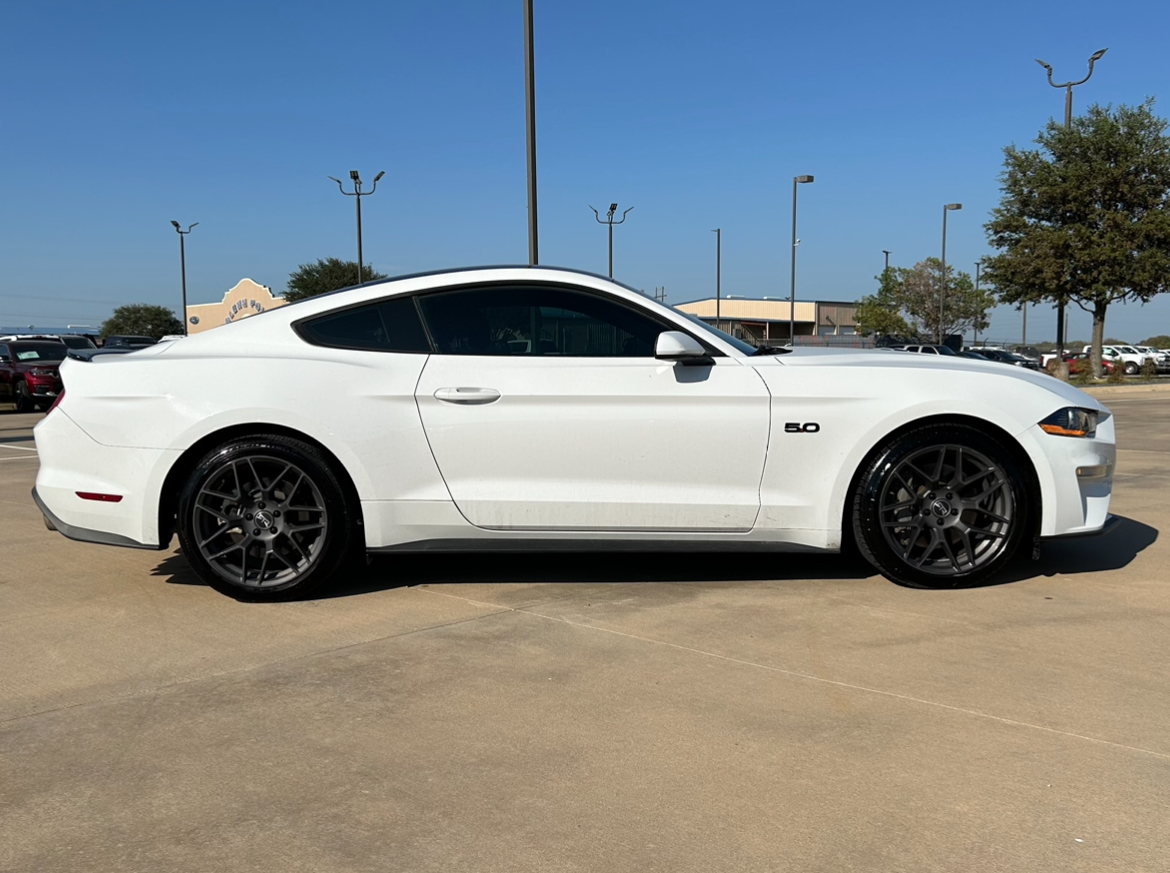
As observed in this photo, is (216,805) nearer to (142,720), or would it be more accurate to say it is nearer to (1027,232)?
(142,720)

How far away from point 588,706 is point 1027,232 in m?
32.5

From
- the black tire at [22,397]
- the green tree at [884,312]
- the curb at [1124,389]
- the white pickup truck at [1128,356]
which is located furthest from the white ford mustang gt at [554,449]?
the green tree at [884,312]

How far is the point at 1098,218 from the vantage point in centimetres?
3014

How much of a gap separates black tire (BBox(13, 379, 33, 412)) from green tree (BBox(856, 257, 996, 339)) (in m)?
59.8

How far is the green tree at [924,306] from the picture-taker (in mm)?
70000

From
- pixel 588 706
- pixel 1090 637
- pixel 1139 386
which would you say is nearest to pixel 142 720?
pixel 588 706

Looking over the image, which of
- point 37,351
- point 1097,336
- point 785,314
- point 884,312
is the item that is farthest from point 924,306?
point 37,351

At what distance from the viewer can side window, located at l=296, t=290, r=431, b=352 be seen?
4.59m

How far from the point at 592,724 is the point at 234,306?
56.8m

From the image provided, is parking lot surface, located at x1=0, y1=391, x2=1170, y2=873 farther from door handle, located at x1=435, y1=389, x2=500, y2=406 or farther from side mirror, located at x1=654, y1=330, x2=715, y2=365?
side mirror, located at x1=654, y1=330, x2=715, y2=365

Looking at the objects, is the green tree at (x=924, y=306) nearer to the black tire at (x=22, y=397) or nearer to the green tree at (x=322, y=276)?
the green tree at (x=322, y=276)

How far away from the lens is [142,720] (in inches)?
123

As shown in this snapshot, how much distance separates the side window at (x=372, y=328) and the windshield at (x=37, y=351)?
19.4 m

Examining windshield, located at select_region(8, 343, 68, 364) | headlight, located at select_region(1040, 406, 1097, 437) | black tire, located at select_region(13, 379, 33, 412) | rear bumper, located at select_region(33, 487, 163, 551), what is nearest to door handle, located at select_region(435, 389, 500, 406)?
rear bumper, located at select_region(33, 487, 163, 551)
